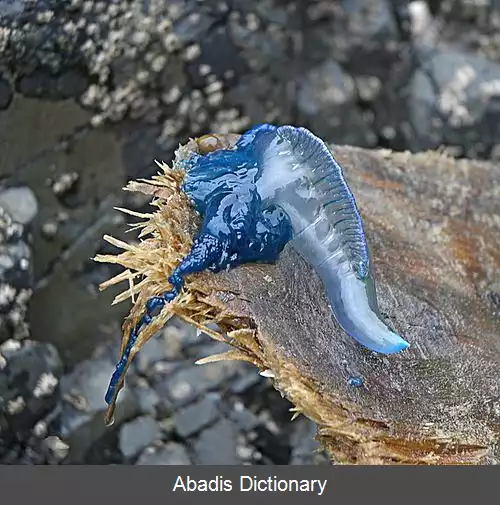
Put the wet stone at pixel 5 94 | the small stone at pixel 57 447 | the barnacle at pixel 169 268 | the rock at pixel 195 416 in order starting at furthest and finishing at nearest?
the rock at pixel 195 416, the small stone at pixel 57 447, the wet stone at pixel 5 94, the barnacle at pixel 169 268

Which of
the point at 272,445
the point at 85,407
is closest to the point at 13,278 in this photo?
the point at 85,407

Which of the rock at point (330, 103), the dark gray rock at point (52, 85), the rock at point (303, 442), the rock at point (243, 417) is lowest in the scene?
the rock at point (303, 442)

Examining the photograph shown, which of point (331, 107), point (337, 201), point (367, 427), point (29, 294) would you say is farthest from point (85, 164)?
point (367, 427)

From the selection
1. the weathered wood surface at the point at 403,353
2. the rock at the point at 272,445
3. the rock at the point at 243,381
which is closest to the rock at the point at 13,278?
the rock at the point at 243,381

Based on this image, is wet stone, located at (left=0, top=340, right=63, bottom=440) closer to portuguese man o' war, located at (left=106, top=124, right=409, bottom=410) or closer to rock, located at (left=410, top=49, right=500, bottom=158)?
portuguese man o' war, located at (left=106, top=124, right=409, bottom=410)

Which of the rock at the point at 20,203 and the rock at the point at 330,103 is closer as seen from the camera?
the rock at the point at 20,203

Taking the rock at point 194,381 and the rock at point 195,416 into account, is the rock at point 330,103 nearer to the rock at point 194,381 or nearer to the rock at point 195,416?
the rock at point 194,381
